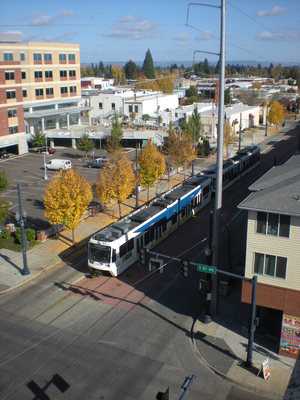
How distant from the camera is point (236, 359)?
914 inches

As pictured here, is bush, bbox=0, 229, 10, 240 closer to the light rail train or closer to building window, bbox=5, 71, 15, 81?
the light rail train

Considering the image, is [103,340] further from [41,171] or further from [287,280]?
[41,171]

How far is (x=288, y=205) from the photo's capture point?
21.9 m

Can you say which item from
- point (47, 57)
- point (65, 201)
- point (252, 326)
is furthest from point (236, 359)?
point (47, 57)

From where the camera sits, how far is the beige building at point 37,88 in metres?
74.1

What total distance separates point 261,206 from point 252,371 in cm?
823

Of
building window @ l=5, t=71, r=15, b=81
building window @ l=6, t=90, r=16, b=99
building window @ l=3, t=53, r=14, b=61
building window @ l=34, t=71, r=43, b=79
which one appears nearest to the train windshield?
building window @ l=6, t=90, r=16, b=99

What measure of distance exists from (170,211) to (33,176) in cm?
3056

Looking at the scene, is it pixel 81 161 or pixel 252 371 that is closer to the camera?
pixel 252 371

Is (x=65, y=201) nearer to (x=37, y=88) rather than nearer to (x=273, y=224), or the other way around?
(x=273, y=224)

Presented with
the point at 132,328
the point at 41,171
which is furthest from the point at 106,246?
the point at 41,171

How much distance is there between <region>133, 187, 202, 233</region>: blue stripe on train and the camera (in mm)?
34653

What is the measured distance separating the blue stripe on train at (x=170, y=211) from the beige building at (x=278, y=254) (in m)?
11.9

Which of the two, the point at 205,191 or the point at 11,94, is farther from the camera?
the point at 11,94
